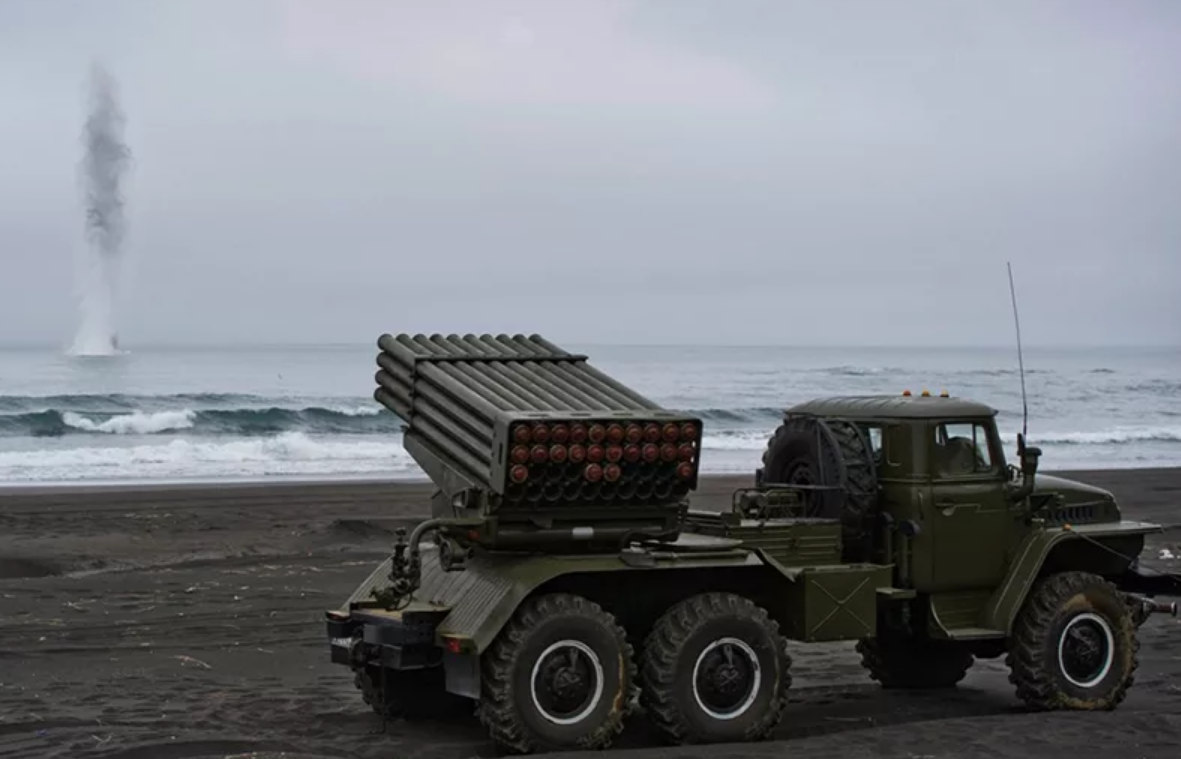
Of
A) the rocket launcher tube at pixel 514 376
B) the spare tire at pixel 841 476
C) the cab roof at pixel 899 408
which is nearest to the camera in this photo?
the rocket launcher tube at pixel 514 376

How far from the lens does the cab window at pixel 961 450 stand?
1082 cm

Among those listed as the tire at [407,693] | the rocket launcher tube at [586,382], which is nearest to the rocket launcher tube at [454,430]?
the rocket launcher tube at [586,382]

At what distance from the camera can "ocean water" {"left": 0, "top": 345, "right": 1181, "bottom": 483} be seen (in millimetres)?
38906

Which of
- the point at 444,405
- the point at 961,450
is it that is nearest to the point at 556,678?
the point at 444,405

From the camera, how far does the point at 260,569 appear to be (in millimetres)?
18266

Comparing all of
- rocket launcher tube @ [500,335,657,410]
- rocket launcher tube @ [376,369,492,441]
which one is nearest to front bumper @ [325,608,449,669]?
rocket launcher tube @ [376,369,492,441]

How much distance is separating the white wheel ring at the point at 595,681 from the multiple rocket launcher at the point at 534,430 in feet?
2.83

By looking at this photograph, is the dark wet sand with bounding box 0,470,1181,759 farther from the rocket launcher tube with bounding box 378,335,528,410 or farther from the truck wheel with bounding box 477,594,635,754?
the rocket launcher tube with bounding box 378,335,528,410

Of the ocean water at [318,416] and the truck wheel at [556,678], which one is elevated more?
the truck wheel at [556,678]

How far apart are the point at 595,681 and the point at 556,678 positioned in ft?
0.92

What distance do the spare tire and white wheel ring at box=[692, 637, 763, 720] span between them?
4.61 ft

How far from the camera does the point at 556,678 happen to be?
9094mm

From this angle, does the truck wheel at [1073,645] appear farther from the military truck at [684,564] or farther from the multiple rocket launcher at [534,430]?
the multiple rocket launcher at [534,430]

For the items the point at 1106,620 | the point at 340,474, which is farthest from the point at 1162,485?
the point at 1106,620
